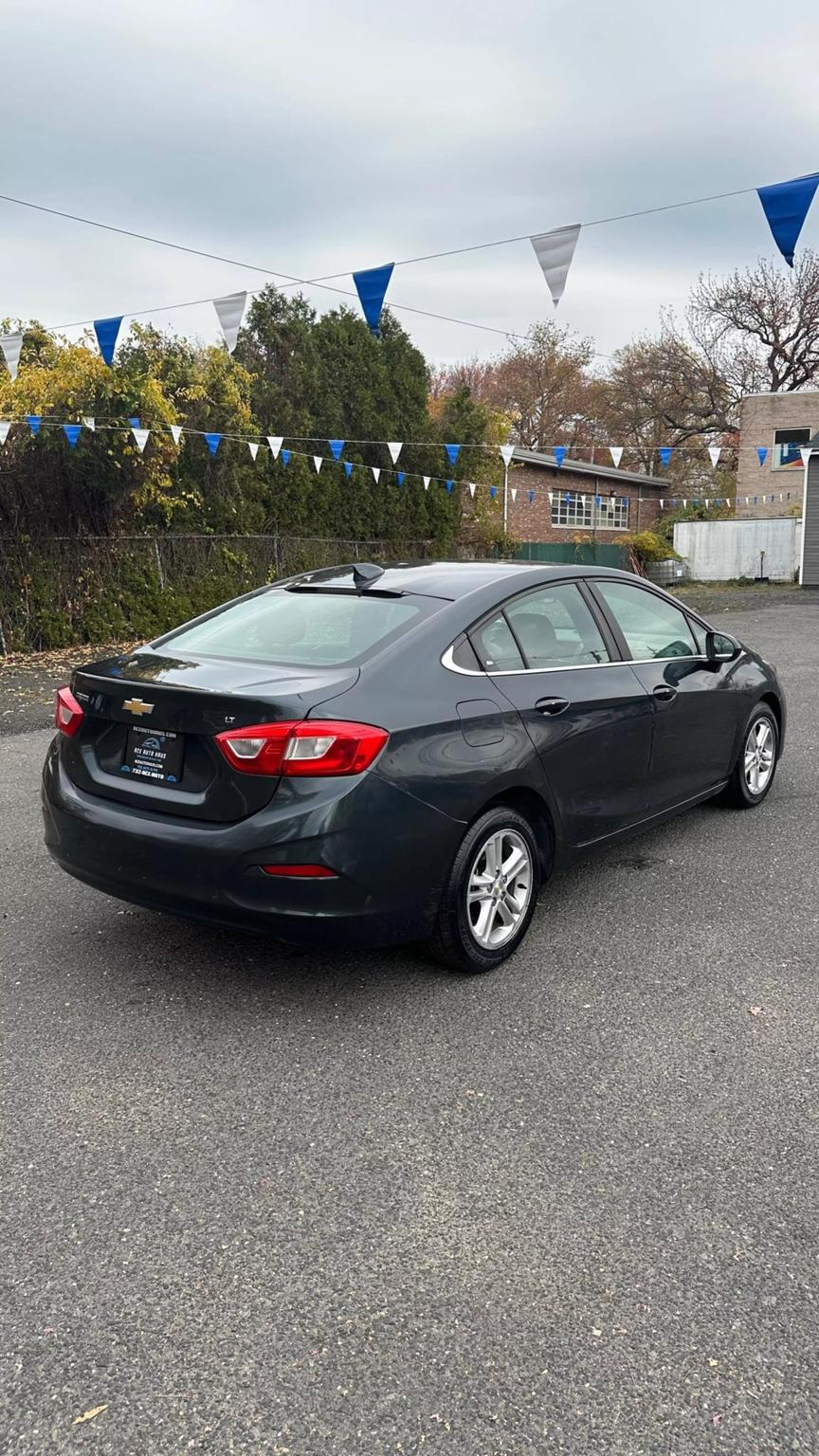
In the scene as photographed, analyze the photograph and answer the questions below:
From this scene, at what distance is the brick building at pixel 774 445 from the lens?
31891mm

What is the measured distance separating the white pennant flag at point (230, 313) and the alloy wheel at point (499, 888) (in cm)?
867

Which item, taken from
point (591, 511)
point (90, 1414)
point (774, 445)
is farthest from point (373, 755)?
point (591, 511)

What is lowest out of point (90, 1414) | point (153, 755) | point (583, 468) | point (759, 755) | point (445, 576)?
point (90, 1414)

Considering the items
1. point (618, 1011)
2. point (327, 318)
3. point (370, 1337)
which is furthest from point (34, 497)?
point (370, 1337)

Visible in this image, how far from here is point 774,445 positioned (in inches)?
1272

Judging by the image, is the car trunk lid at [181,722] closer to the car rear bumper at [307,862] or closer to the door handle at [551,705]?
the car rear bumper at [307,862]

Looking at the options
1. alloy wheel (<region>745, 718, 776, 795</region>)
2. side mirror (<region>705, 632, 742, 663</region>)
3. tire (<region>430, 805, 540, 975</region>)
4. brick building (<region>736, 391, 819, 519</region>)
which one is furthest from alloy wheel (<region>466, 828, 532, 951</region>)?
brick building (<region>736, 391, 819, 519</region>)

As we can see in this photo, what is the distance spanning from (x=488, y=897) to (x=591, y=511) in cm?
3586

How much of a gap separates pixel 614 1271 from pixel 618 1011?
125cm

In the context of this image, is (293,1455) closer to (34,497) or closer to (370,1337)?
(370,1337)

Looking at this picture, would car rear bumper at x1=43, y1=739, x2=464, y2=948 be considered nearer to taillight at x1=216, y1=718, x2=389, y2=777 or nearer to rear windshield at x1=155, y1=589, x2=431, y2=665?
taillight at x1=216, y1=718, x2=389, y2=777

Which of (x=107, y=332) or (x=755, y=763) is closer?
(x=755, y=763)

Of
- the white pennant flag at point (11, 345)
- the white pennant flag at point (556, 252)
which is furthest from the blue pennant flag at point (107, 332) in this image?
the white pennant flag at point (556, 252)

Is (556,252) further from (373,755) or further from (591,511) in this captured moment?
(591,511)
